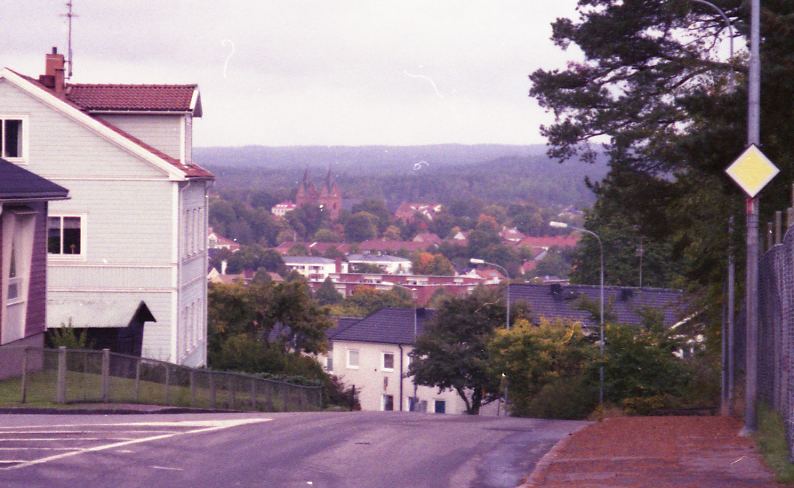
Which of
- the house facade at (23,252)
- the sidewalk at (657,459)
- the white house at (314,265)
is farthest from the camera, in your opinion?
the white house at (314,265)

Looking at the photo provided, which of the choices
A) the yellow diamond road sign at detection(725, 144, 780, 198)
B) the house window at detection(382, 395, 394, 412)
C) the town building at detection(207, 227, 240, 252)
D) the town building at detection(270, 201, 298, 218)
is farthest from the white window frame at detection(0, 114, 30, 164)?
the town building at detection(270, 201, 298, 218)

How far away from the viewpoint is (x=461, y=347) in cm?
5847

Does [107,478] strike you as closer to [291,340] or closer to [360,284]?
[291,340]

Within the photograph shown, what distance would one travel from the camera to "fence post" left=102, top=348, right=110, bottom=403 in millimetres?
22172

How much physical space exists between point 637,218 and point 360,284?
306 ft

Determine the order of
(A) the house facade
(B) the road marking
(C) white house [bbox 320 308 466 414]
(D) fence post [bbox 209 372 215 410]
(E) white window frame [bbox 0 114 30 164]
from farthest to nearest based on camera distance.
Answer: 1. (C) white house [bbox 320 308 466 414]
2. (E) white window frame [bbox 0 114 30 164]
3. (A) the house facade
4. (D) fence post [bbox 209 372 215 410]
5. (B) the road marking

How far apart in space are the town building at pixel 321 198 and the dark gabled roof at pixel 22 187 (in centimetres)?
14963

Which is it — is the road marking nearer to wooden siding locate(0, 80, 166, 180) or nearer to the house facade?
the house facade

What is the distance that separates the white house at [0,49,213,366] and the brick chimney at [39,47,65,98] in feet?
0.11

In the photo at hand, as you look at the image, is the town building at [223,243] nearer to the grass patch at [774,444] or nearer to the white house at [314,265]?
the white house at [314,265]

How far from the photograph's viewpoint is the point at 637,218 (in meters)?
30.3

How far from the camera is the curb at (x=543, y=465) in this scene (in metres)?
12.3

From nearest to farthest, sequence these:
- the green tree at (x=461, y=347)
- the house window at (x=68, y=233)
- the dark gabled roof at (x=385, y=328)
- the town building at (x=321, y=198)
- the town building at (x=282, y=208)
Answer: the house window at (x=68, y=233) < the green tree at (x=461, y=347) < the dark gabled roof at (x=385, y=328) < the town building at (x=282, y=208) < the town building at (x=321, y=198)

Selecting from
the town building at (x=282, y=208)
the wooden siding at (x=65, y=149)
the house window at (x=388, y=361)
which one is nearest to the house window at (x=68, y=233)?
the wooden siding at (x=65, y=149)
